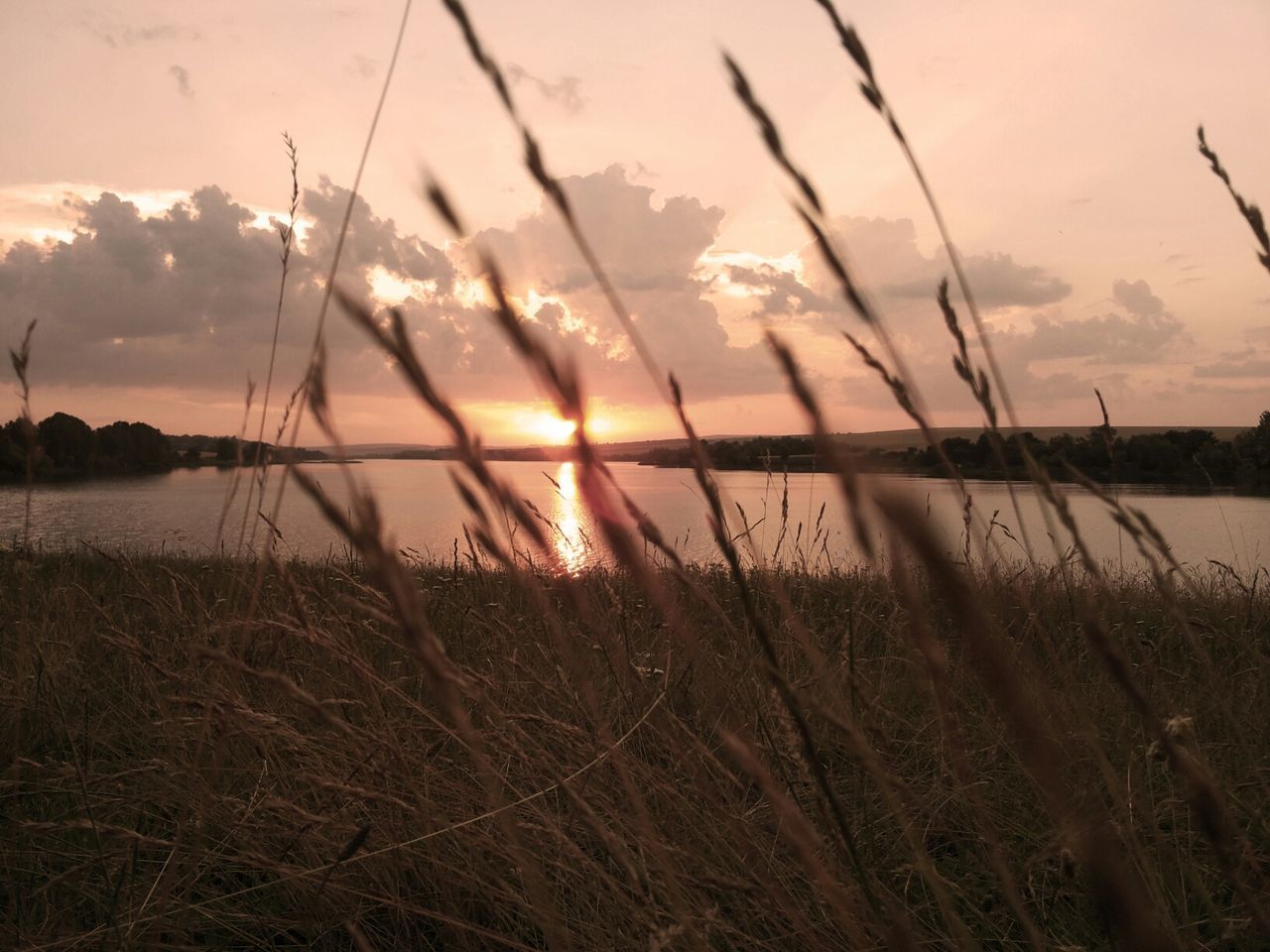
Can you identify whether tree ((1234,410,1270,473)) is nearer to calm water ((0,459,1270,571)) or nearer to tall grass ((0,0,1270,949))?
calm water ((0,459,1270,571))

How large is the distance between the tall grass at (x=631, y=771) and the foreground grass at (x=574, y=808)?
2 centimetres

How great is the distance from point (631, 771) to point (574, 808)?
441 mm

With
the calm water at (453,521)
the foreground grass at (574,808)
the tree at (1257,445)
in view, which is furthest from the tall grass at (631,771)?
the tree at (1257,445)

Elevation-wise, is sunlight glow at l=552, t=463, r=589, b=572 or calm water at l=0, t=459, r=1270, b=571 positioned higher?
sunlight glow at l=552, t=463, r=589, b=572

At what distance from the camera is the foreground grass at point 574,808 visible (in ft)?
3.37

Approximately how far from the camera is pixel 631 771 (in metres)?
1.73

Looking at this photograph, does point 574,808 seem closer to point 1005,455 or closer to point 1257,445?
point 1005,455

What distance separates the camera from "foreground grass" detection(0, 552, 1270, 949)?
3.37 feet

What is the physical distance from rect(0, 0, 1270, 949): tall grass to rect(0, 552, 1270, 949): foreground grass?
2 centimetres

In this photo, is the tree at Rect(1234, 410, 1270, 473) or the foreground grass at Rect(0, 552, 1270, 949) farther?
the tree at Rect(1234, 410, 1270, 473)

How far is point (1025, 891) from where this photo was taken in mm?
1584

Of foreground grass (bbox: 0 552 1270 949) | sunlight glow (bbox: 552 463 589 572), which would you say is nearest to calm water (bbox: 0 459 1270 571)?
sunlight glow (bbox: 552 463 589 572)

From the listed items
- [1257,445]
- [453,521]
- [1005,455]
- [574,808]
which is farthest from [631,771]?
[453,521]

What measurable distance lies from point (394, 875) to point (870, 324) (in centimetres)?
144
